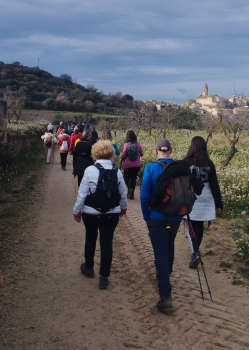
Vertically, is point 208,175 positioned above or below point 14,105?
below

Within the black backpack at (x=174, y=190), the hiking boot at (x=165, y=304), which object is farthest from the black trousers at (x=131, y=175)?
the hiking boot at (x=165, y=304)

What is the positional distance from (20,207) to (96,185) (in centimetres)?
519

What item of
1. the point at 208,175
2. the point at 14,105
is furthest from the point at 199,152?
the point at 14,105

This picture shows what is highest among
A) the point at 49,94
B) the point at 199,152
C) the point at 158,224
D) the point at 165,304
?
the point at 49,94

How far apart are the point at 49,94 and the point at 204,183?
247ft

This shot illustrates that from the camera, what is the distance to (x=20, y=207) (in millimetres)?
9578

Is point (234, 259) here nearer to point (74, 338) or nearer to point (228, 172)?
point (74, 338)

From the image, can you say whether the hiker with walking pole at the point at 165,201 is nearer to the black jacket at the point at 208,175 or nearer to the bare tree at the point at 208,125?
the black jacket at the point at 208,175

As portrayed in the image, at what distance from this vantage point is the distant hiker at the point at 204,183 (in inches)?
221

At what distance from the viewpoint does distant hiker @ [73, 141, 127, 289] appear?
4.91 meters

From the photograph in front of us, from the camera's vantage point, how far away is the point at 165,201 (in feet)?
14.5

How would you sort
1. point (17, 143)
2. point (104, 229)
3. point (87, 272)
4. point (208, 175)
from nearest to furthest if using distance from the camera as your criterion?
point (104, 229) < point (87, 272) < point (208, 175) < point (17, 143)

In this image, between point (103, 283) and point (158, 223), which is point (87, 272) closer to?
point (103, 283)

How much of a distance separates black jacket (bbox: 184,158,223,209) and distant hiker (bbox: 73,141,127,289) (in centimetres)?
A: 119
